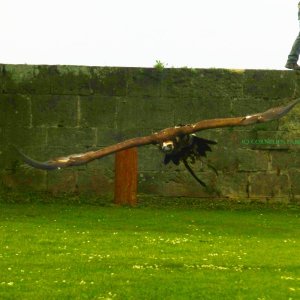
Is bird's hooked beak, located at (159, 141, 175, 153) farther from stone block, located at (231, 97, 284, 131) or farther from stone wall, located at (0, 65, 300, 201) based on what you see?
stone block, located at (231, 97, 284, 131)

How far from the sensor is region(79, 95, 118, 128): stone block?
17.8 metres

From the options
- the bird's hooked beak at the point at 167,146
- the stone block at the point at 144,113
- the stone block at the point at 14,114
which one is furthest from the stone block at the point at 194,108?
the bird's hooked beak at the point at 167,146

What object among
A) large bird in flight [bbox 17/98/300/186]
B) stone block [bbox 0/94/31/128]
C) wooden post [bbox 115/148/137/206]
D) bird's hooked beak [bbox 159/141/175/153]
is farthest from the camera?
stone block [bbox 0/94/31/128]

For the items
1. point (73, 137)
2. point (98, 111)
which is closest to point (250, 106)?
point (98, 111)

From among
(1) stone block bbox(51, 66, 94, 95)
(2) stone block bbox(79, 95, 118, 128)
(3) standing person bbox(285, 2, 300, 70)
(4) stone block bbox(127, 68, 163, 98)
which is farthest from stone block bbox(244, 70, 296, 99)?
(1) stone block bbox(51, 66, 94, 95)

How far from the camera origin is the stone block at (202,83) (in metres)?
17.9

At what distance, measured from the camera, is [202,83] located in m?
18.0

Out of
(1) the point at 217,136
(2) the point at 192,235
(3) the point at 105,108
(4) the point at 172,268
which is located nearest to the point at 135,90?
(3) the point at 105,108

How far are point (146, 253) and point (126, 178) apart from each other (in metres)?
6.45

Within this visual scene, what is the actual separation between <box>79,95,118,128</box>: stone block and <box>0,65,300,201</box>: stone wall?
20mm

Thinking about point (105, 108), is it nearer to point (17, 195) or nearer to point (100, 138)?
point (100, 138)

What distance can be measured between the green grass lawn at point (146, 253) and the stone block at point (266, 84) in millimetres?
2481

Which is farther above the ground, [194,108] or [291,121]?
[194,108]

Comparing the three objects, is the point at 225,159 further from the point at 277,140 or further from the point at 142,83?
the point at 142,83
